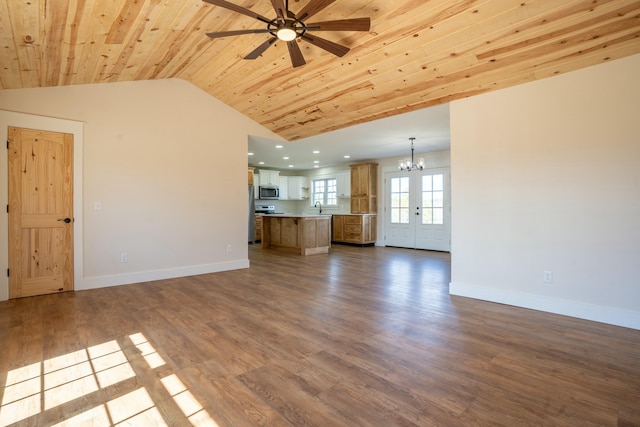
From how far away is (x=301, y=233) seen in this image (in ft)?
24.2

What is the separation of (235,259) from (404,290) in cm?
304

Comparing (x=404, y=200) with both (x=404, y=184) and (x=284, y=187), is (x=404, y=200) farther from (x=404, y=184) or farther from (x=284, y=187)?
(x=284, y=187)

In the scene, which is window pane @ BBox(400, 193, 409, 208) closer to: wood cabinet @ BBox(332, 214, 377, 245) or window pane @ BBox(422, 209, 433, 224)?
window pane @ BBox(422, 209, 433, 224)

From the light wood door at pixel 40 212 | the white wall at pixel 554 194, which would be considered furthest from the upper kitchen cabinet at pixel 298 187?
the white wall at pixel 554 194

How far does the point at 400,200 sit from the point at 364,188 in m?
1.07

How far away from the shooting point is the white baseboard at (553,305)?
2.97m

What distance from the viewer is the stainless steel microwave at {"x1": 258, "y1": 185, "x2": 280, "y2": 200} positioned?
10.2 meters

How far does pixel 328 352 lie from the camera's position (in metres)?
2.41

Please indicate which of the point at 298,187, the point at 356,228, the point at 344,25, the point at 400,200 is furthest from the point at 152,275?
the point at 298,187

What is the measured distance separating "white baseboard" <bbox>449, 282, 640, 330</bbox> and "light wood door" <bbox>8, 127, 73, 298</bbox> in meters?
5.10

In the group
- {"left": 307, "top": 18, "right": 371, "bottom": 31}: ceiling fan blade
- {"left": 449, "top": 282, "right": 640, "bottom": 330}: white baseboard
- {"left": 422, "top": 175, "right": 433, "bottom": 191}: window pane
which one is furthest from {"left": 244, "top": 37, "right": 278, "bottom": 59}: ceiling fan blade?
{"left": 422, "top": 175, "right": 433, "bottom": 191}: window pane

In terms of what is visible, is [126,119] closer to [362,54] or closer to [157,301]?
[157,301]

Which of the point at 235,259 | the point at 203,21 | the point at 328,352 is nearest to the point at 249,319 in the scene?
the point at 328,352

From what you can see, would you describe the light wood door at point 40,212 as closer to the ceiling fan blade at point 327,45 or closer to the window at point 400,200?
the ceiling fan blade at point 327,45
